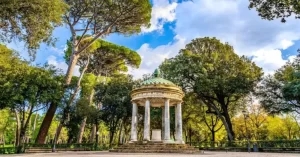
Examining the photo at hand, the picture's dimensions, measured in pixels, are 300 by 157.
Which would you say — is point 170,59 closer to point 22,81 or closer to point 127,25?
point 127,25

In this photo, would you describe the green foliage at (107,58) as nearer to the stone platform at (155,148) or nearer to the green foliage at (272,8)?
the stone platform at (155,148)

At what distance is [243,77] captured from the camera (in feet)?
85.3

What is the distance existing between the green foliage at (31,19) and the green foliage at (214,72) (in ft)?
56.5

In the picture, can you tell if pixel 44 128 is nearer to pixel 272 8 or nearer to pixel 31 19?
pixel 31 19

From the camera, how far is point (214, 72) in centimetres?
2688

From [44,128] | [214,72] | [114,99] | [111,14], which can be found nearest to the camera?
[44,128]

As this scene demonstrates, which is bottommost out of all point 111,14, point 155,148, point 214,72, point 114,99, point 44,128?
point 155,148

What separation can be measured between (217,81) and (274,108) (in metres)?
6.93

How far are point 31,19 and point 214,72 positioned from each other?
20635 mm

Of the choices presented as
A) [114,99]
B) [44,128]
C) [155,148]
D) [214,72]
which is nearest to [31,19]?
[155,148]

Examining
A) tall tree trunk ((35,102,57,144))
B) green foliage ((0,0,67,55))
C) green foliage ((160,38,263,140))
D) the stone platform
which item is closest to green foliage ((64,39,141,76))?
green foliage ((160,38,263,140))

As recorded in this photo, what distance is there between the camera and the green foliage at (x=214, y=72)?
25828mm

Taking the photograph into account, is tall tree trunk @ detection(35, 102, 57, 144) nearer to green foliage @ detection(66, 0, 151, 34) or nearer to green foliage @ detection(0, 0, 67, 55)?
green foliage @ detection(66, 0, 151, 34)

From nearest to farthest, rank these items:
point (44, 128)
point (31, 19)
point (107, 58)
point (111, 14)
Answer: point (31, 19) < point (44, 128) < point (111, 14) < point (107, 58)
